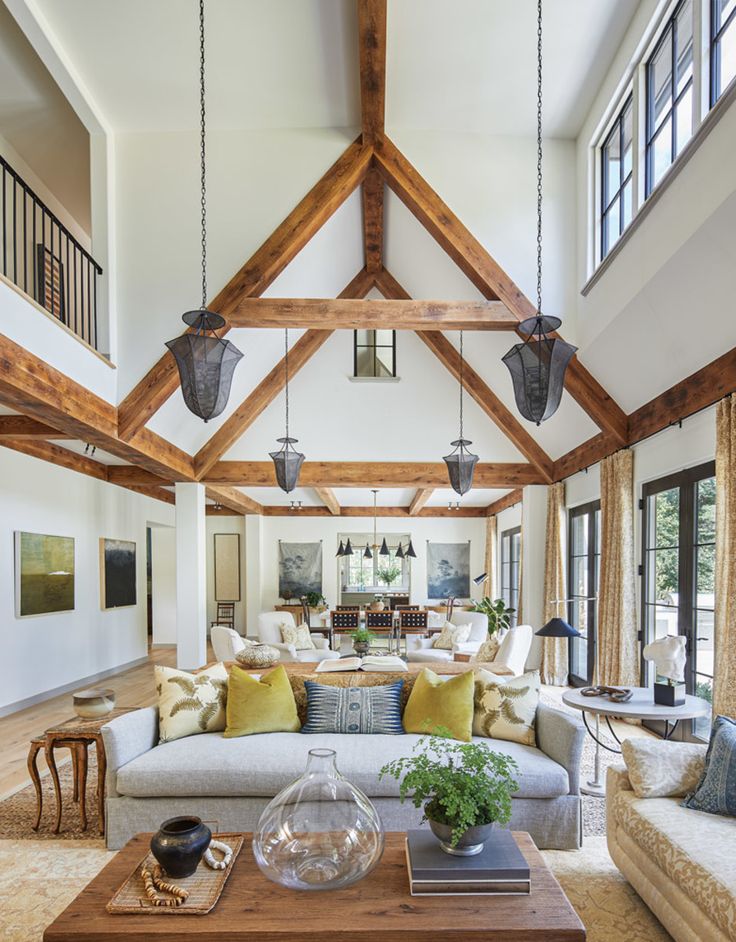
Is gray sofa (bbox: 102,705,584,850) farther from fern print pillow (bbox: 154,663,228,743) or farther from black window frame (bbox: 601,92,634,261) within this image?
black window frame (bbox: 601,92,634,261)

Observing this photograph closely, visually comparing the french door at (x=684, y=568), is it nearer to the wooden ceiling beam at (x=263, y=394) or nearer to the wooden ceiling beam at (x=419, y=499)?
the wooden ceiling beam at (x=263, y=394)

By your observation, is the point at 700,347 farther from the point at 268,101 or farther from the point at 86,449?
the point at 86,449

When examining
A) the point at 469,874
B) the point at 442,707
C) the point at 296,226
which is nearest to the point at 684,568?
the point at 442,707

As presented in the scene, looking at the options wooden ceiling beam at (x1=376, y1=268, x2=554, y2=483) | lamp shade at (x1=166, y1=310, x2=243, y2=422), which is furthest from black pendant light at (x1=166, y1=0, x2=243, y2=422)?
wooden ceiling beam at (x1=376, y1=268, x2=554, y2=483)

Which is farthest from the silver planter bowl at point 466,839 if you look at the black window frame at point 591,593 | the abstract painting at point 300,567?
the abstract painting at point 300,567

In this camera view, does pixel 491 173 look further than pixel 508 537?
No

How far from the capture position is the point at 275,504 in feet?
45.0

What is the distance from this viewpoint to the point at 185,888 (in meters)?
2.26

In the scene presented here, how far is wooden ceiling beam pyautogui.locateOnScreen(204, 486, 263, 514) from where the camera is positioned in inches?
400

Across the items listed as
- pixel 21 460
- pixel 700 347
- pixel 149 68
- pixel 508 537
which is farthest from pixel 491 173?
pixel 508 537

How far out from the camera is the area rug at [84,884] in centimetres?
278

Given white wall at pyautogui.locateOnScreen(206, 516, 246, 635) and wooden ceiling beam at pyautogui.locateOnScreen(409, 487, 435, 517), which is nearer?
wooden ceiling beam at pyautogui.locateOnScreen(409, 487, 435, 517)

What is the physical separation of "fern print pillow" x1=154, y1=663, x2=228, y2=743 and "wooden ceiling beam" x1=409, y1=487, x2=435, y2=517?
6.86 metres

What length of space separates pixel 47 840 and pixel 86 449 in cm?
508
